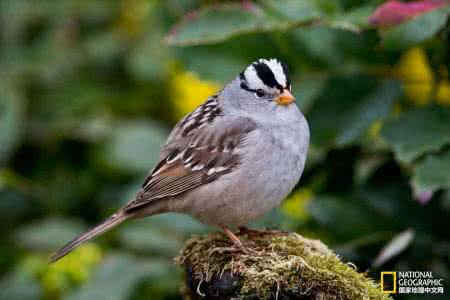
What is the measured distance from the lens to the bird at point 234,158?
4379mm

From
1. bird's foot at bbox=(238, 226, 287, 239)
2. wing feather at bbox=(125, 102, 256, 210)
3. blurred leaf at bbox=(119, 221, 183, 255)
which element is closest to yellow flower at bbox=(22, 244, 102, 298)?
blurred leaf at bbox=(119, 221, 183, 255)

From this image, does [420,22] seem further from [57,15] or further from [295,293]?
[57,15]

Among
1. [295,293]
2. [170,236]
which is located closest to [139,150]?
[170,236]

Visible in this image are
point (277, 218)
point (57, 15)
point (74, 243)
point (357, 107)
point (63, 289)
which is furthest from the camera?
point (57, 15)

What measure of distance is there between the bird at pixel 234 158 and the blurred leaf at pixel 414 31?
53 centimetres

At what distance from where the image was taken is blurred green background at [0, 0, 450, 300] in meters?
4.86

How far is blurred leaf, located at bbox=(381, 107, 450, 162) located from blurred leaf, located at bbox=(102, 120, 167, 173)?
1.87 meters

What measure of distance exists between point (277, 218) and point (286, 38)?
992 millimetres

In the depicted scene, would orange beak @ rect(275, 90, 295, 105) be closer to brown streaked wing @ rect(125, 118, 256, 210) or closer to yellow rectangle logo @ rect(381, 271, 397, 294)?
brown streaked wing @ rect(125, 118, 256, 210)

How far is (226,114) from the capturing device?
4.67 metres

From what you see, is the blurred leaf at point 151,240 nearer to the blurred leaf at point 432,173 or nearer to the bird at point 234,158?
the bird at point 234,158

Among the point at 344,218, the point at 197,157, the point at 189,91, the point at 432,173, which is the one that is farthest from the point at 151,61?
the point at 432,173

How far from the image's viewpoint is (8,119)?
23.7 feet

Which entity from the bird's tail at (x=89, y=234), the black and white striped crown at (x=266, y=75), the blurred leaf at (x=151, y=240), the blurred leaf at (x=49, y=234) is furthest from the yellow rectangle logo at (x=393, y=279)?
the blurred leaf at (x=49, y=234)
